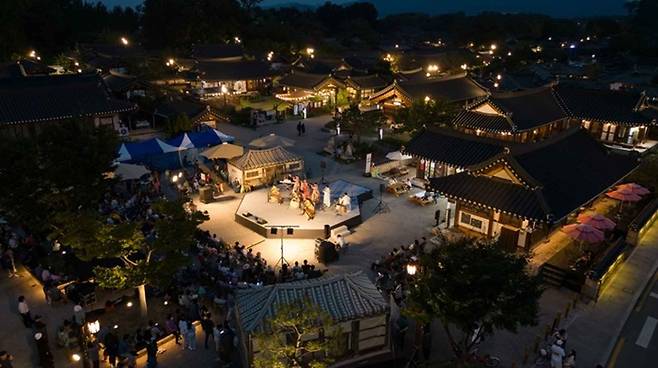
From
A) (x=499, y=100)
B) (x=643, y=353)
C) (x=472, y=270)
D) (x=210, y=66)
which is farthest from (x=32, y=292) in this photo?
(x=210, y=66)

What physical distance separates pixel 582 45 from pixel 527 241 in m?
104

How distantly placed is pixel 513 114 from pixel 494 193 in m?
15.4

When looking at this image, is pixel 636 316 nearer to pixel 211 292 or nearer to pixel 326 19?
pixel 211 292

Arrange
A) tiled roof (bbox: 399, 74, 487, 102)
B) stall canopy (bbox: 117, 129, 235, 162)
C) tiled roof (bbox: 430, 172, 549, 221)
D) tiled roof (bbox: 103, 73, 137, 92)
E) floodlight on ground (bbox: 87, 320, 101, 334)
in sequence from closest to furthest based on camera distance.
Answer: floodlight on ground (bbox: 87, 320, 101, 334) < tiled roof (bbox: 430, 172, 549, 221) < stall canopy (bbox: 117, 129, 235, 162) < tiled roof (bbox: 399, 74, 487, 102) < tiled roof (bbox: 103, 73, 137, 92)

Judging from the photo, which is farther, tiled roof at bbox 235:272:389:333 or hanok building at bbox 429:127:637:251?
hanok building at bbox 429:127:637:251

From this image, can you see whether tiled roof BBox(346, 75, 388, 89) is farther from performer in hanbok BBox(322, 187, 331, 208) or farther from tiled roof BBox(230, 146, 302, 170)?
performer in hanbok BBox(322, 187, 331, 208)

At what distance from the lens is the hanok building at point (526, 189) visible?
813 inches

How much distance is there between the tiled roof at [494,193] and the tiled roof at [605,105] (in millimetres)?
21764

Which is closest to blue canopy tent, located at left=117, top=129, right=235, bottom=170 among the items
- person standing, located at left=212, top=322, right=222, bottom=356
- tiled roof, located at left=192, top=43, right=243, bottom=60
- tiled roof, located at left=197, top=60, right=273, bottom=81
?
person standing, located at left=212, top=322, right=222, bottom=356

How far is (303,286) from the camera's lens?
579 inches

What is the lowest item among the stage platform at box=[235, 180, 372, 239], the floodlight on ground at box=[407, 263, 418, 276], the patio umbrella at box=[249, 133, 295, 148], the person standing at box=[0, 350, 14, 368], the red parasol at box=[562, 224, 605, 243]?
the stage platform at box=[235, 180, 372, 239]

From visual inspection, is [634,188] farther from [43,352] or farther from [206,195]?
[43,352]

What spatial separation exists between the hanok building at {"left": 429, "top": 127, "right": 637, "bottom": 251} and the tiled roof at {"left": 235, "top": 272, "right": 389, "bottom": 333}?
9.06 metres

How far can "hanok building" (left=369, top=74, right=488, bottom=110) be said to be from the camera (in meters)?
48.2
